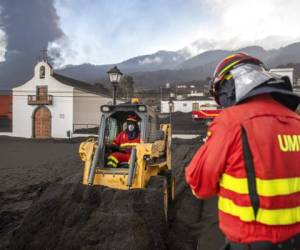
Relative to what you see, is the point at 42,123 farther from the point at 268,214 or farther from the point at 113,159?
the point at 268,214

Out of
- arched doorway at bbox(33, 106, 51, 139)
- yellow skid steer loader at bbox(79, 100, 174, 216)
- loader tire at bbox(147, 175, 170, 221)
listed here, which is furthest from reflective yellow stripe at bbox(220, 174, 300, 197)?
arched doorway at bbox(33, 106, 51, 139)

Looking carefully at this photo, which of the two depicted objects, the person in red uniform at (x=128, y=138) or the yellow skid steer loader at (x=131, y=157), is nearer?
the yellow skid steer loader at (x=131, y=157)

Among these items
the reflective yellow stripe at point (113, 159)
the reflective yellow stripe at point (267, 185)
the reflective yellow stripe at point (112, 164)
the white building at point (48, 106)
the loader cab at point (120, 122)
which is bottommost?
the reflective yellow stripe at point (112, 164)

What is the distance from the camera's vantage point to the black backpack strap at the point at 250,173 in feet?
6.11

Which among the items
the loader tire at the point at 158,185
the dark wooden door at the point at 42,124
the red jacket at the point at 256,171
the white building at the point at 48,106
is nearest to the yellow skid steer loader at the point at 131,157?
the loader tire at the point at 158,185

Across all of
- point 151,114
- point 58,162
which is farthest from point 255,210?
point 58,162

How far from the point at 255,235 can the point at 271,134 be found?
1.61 feet

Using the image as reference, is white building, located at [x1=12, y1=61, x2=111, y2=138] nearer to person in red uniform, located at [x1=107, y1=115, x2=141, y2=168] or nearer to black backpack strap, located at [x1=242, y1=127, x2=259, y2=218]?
person in red uniform, located at [x1=107, y1=115, x2=141, y2=168]

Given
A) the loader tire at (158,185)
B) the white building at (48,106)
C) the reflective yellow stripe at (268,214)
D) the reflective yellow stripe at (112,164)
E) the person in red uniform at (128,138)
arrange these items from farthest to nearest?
the white building at (48,106), the person in red uniform at (128,138), the reflective yellow stripe at (112,164), the loader tire at (158,185), the reflective yellow stripe at (268,214)

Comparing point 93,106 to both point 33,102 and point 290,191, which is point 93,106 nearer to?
point 33,102

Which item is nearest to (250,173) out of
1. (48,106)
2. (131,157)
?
(131,157)

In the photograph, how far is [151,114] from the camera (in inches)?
317

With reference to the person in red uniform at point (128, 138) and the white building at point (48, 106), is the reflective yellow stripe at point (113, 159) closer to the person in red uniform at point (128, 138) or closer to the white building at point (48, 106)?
the person in red uniform at point (128, 138)

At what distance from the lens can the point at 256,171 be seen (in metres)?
1.88
